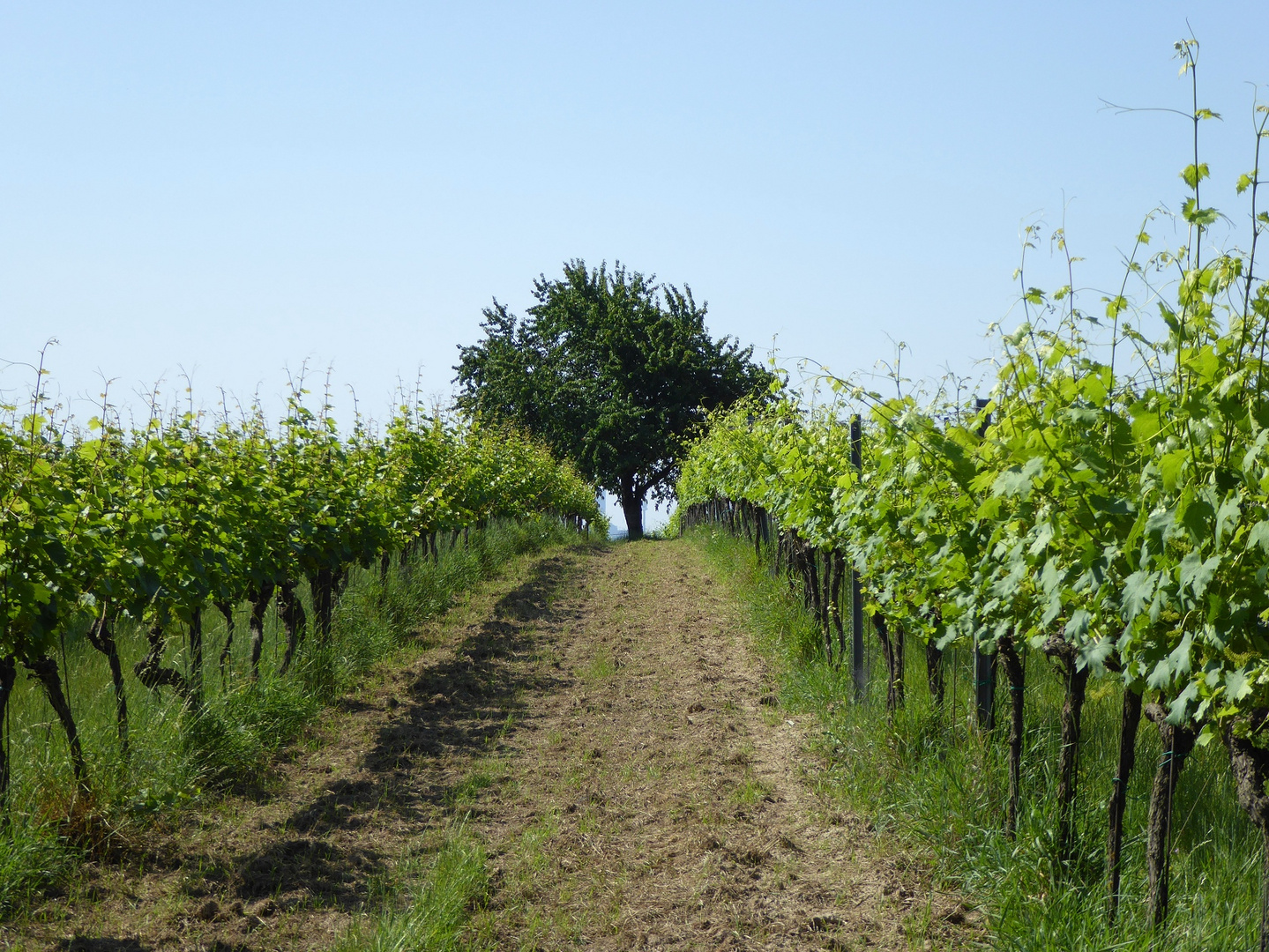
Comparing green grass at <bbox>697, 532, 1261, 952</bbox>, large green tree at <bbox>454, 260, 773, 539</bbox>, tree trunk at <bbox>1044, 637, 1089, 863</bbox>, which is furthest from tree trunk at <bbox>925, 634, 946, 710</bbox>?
large green tree at <bbox>454, 260, 773, 539</bbox>

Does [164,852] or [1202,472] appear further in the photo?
[164,852]

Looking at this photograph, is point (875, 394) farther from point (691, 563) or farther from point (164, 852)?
point (691, 563)

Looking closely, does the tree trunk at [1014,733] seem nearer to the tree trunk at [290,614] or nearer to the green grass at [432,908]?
the green grass at [432,908]

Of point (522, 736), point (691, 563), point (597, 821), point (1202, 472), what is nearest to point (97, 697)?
point (522, 736)

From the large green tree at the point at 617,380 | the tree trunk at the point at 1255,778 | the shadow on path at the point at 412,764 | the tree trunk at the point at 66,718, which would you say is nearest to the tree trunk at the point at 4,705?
the tree trunk at the point at 66,718

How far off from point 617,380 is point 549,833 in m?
30.8

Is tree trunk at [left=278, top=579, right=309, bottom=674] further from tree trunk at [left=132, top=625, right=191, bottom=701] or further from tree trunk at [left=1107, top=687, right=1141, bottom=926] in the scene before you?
tree trunk at [left=1107, top=687, right=1141, bottom=926]

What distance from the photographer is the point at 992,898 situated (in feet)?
11.5

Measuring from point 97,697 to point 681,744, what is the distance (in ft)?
12.2

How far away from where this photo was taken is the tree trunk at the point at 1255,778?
8.23 feet

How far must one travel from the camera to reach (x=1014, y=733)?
3.90 metres

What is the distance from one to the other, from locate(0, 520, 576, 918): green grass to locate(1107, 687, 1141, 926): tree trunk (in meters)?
4.20

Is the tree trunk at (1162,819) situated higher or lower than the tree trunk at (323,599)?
lower

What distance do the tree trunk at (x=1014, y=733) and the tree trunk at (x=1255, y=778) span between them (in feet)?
4.04
